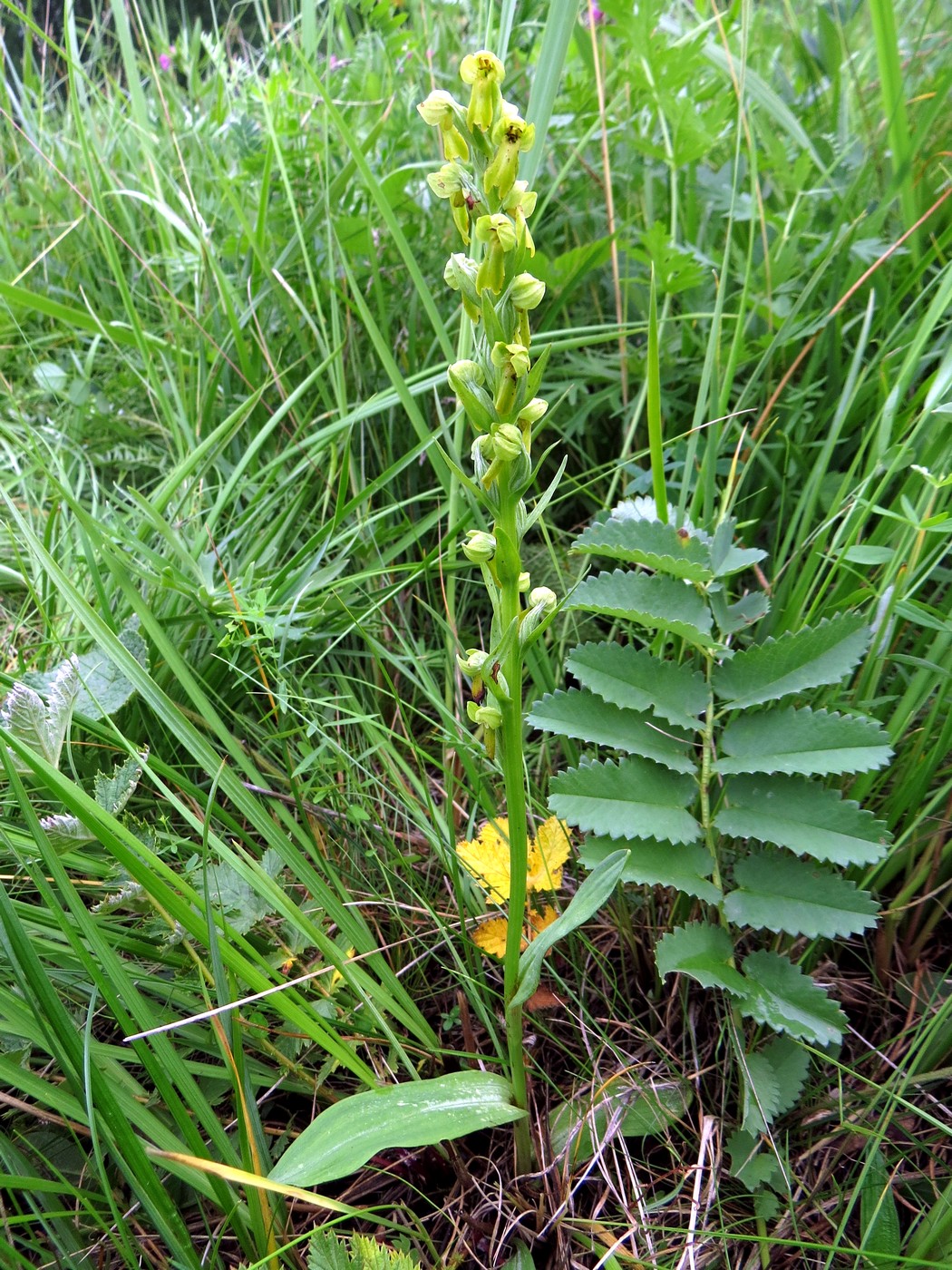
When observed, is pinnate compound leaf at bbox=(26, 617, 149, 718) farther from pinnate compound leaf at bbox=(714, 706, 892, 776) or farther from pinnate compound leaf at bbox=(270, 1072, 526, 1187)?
pinnate compound leaf at bbox=(714, 706, 892, 776)

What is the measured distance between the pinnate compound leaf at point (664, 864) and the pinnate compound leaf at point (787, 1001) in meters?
0.10

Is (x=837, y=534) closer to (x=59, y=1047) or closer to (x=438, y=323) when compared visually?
(x=438, y=323)

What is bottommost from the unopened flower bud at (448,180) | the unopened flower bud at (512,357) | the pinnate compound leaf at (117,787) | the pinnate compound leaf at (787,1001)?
the pinnate compound leaf at (787,1001)

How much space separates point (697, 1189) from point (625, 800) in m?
0.46

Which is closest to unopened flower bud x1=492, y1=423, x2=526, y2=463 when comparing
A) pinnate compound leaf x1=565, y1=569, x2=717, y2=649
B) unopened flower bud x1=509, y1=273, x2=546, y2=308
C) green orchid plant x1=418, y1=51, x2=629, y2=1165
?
green orchid plant x1=418, y1=51, x2=629, y2=1165

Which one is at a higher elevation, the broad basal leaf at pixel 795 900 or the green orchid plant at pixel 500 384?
the green orchid plant at pixel 500 384

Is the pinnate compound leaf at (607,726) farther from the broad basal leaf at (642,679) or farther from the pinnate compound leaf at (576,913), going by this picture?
the pinnate compound leaf at (576,913)

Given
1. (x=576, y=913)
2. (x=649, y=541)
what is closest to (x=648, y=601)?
(x=649, y=541)

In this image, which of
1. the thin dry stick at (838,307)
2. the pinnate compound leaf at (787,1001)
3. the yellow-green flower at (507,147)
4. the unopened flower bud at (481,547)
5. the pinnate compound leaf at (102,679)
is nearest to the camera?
the yellow-green flower at (507,147)

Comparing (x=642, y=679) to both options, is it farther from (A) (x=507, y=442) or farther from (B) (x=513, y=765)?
(A) (x=507, y=442)

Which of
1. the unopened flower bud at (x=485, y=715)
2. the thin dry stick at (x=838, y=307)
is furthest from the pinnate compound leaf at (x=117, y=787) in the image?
the thin dry stick at (x=838, y=307)

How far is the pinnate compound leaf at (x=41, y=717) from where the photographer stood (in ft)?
3.45

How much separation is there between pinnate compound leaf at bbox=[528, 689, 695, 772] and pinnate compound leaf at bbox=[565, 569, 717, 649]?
12 cm

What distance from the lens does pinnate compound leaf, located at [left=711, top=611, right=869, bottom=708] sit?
1092 mm
